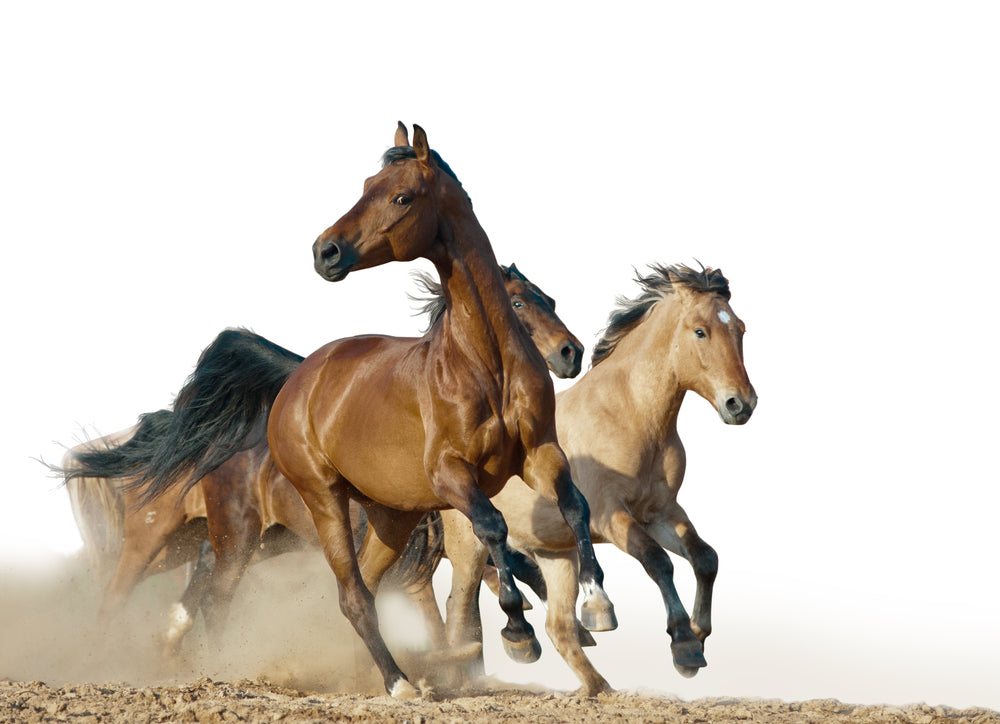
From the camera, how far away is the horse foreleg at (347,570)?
6.03 m

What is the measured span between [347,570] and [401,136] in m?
2.27

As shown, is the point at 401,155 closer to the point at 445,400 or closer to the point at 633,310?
the point at 445,400

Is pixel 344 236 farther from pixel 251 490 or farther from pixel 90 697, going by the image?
pixel 251 490

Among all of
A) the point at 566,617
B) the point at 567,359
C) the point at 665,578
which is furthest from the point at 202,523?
the point at 665,578

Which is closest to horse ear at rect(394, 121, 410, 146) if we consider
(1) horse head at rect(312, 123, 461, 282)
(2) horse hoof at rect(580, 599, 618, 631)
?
(1) horse head at rect(312, 123, 461, 282)

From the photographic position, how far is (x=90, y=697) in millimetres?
5117

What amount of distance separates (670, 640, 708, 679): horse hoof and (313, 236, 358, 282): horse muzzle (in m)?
2.42

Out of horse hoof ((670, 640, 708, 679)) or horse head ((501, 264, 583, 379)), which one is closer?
horse hoof ((670, 640, 708, 679))

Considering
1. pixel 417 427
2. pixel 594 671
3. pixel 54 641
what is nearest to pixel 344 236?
pixel 417 427

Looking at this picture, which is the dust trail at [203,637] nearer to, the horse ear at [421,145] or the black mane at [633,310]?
the black mane at [633,310]

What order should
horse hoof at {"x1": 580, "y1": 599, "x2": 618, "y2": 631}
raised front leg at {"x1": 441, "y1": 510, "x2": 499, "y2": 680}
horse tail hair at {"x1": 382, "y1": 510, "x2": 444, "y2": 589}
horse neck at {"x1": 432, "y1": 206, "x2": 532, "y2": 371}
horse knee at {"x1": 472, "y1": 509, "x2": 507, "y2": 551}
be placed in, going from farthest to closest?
horse tail hair at {"x1": 382, "y1": 510, "x2": 444, "y2": 589} → raised front leg at {"x1": 441, "y1": 510, "x2": 499, "y2": 680} → horse neck at {"x1": 432, "y1": 206, "x2": 532, "y2": 371} → horse hoof at {"x1": 580, "y1": 599, "x2": 618, "y2": 631} → horse knee at {"x1": 472, "y1": 509, "x2": 507, "y2": 551}

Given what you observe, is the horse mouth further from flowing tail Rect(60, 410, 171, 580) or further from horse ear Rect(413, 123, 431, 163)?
flowing tail Rect(60, 410, 171, 580)

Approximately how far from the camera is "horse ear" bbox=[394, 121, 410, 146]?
5.77 meters

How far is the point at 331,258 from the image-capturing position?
5.19 meters
